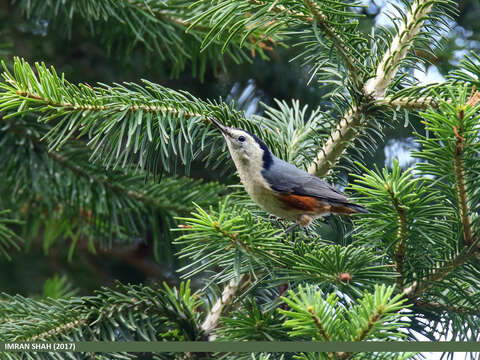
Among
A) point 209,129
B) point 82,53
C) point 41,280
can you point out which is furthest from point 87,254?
point 209,129

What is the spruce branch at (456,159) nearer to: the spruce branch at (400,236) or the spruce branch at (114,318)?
the spruce branch at (400,236)

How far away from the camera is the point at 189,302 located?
151cm

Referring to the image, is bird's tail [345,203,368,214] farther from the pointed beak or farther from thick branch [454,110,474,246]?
the pointed beak

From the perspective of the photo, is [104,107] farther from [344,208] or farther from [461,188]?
[461,188]

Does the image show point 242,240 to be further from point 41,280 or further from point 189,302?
point 41,280

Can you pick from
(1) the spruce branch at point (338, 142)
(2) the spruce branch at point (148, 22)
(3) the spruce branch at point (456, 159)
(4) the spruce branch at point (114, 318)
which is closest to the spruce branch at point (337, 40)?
(1) the spruce branch at point (338, 142)

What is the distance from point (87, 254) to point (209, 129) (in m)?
1.78

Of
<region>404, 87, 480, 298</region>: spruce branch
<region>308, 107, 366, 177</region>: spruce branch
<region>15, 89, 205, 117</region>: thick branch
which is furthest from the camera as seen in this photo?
<region>308, 107, 366, 177</region>: spruce branch

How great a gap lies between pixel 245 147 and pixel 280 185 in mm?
162

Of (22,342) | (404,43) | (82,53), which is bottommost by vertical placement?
(22,342)

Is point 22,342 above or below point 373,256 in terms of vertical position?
below

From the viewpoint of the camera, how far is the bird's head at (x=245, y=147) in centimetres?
168

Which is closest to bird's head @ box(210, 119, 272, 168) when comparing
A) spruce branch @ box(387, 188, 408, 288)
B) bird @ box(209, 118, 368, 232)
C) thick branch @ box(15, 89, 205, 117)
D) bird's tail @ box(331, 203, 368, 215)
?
bird @ box(209, 118, 368, 232)

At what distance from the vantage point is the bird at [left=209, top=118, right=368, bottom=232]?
1709 mm
